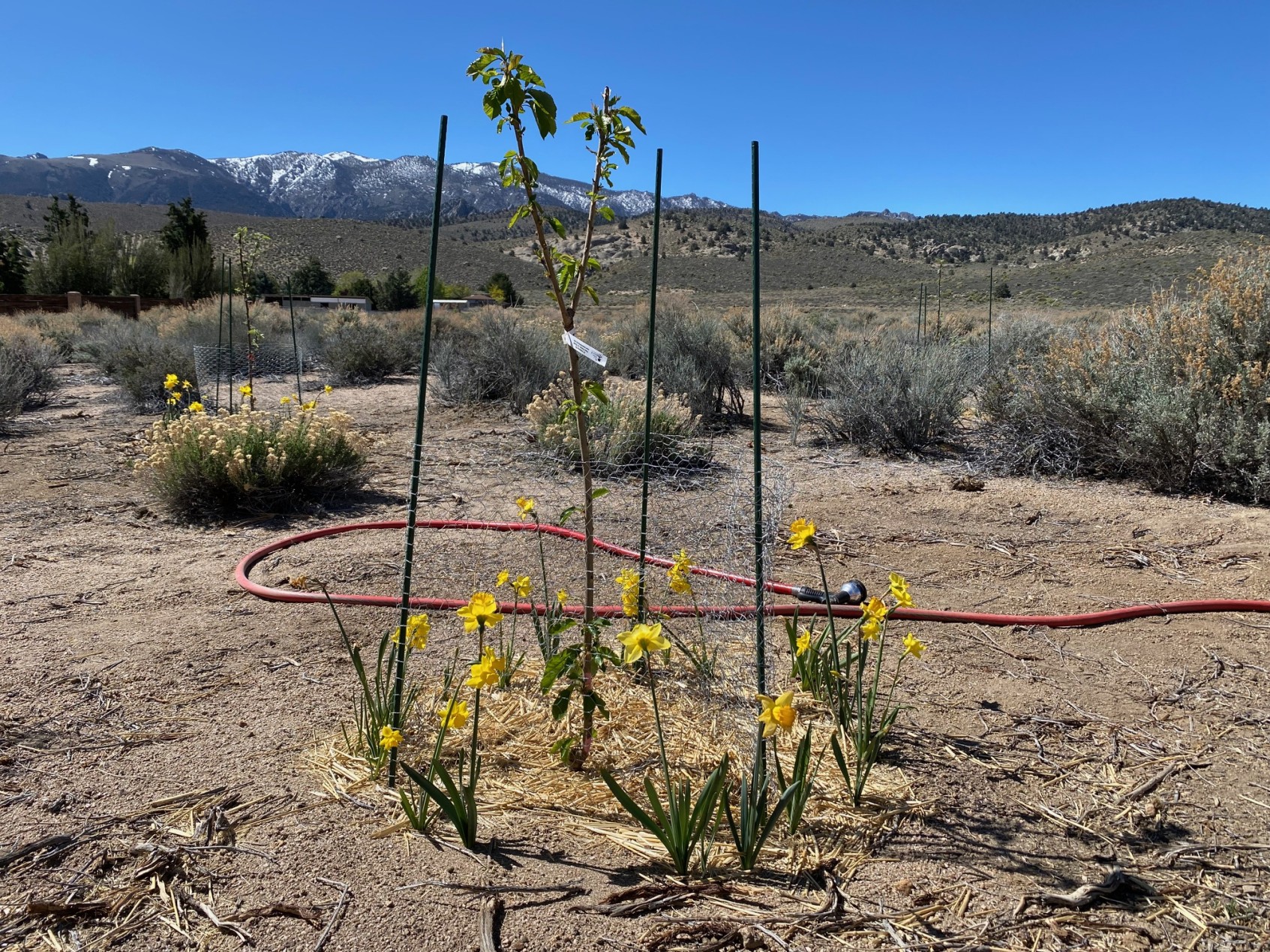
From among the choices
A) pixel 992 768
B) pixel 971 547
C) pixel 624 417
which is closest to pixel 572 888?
pixel 992 768

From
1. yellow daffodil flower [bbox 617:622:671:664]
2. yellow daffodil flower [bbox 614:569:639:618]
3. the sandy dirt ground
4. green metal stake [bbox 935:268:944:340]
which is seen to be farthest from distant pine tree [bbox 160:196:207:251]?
yellow daffodil flower [bbox 617:622:671:664]

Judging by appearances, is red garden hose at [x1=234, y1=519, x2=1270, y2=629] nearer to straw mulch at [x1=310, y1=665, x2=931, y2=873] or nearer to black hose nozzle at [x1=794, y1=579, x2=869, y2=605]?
black hose nozzle at [x1=794, y1=579, x2=869, y2=605]

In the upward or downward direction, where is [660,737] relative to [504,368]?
downward

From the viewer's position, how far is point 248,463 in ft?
20.8

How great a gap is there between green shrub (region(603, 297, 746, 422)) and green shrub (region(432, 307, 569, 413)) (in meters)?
1.53

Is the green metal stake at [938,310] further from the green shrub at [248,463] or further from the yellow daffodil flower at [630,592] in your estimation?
the yellow daffodil flower at [630,592]

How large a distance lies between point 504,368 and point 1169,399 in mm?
8247

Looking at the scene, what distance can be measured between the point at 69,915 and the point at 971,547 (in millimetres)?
4874

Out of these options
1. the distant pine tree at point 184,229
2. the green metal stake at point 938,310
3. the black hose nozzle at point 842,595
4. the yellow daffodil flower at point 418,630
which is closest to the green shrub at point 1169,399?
the black hose nozzle at point 842,595

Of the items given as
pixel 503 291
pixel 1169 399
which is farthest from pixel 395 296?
pixel 1169 399

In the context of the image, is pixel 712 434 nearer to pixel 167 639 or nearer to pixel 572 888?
pixel 167 639

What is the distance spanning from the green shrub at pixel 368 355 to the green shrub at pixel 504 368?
2.63 meters

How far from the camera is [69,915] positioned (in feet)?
7.23

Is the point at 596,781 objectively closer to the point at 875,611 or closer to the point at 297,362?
the point at 875,611
